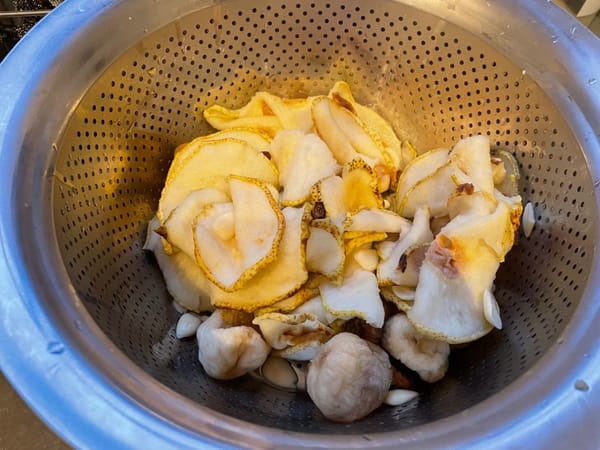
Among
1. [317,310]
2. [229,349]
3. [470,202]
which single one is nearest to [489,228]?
[470,202]

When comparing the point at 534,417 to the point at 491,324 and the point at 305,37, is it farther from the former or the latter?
the point at 305,37

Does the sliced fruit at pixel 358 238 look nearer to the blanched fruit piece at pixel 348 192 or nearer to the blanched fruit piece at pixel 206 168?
the blanched fruit piece at pixel 348 192

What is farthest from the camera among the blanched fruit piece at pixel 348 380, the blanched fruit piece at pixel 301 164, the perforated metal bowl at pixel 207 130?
the blanched fruit piece at pixel 301 164

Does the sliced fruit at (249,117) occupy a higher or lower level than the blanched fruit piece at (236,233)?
higher

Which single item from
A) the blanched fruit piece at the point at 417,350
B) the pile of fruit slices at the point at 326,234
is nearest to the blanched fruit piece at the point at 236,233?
the pile of fruit slices at the point at 326,234

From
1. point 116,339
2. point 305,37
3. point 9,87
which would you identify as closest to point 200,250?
point 116,339

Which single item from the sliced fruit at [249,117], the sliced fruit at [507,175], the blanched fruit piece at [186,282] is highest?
the sliced fruit at [507,175]

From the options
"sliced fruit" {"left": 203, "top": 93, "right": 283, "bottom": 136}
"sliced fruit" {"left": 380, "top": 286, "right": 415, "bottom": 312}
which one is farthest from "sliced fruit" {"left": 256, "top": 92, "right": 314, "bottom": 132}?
"sliced fruit" {"left": 380, "top": 286, "right": 415, "bottom": 312}
